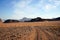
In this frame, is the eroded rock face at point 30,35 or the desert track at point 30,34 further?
the desert track at point 30,34

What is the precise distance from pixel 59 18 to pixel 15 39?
7393 centimetres

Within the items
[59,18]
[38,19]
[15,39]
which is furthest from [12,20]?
[15,39]

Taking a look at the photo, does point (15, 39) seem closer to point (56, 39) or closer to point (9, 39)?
point (9, 39)

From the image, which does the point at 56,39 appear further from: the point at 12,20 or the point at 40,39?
the point at 12,20

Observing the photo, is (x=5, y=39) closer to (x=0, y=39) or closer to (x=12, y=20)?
(x=0, y=39)

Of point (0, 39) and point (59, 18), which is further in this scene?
point (59, 18)

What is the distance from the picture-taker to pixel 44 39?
16.7 metres

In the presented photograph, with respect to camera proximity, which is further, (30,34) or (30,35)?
(30,34)

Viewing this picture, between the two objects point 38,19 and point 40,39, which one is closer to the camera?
point 40,39

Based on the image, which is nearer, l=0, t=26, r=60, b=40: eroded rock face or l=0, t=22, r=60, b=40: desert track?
l=0, t=26, r=60, b=40: eroded rock face

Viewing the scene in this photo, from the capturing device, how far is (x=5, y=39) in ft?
56.2

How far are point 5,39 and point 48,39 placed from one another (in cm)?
526

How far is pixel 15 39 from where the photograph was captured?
57.5ft

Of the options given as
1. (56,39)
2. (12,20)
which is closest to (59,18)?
(12,20)
